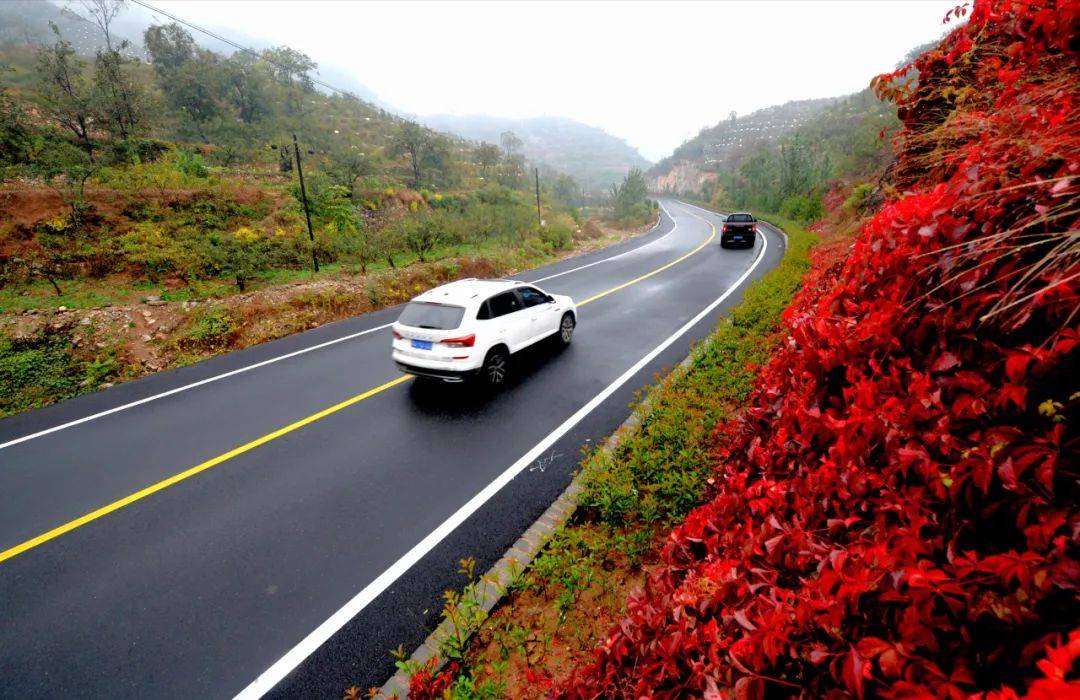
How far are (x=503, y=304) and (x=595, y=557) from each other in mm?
5079

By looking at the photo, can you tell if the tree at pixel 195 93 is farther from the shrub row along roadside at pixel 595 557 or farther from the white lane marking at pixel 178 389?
the shrub row along roadside at pixel 595 557

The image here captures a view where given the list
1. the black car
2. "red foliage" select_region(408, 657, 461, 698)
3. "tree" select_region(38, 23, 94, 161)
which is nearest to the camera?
"red foliage" select_region(408, 657, 461, 698)

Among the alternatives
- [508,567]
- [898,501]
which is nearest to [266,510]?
[508,567]

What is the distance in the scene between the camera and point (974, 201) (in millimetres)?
2826

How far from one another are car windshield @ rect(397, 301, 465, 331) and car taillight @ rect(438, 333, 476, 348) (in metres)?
0.21

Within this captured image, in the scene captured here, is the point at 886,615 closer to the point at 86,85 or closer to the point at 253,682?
the point at 253,682

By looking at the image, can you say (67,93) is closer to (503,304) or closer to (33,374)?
(33,374)

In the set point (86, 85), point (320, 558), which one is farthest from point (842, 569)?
point (86, 85)

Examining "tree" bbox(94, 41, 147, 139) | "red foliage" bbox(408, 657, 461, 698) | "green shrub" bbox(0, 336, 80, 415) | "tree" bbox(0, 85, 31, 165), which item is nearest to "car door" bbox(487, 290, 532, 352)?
"red foliage" bbox(408, 657, 461, 698)

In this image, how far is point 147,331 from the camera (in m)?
10.8

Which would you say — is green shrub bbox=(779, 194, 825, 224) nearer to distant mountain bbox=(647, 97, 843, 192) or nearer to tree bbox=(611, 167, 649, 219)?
tree bbox=(611, 167, 649, 219)

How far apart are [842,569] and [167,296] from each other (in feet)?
54.0

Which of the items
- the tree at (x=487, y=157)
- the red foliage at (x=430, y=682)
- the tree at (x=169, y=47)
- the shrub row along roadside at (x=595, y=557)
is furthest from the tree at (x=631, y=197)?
the red foliage at (x=430, y=682)

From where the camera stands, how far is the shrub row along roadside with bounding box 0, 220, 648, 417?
8.82m
